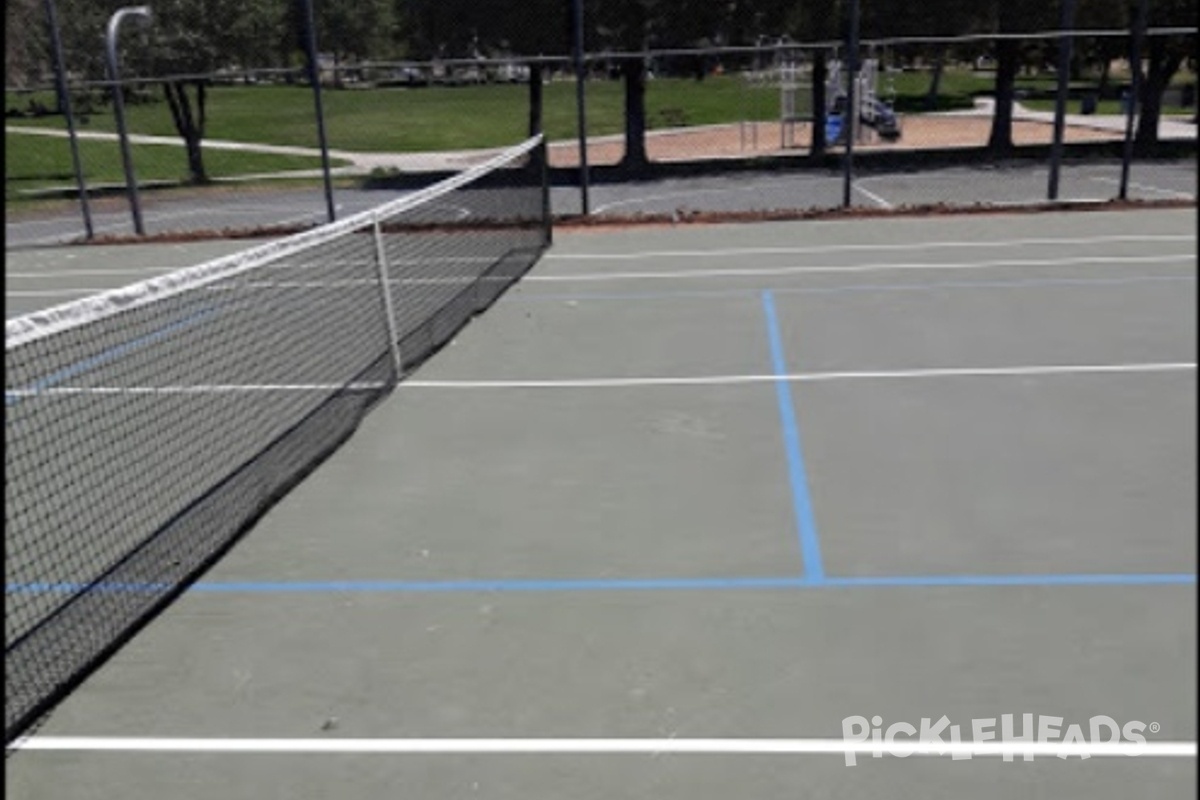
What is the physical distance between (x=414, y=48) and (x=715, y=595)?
2510cm

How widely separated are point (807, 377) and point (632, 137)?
22.4m

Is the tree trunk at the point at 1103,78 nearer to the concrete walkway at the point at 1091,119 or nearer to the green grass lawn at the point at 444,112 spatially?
the concrete walkway at the point at 1091,119

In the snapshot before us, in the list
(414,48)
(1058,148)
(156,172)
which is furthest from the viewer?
(156,172)

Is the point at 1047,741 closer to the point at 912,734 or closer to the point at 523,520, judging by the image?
the point at 912,734

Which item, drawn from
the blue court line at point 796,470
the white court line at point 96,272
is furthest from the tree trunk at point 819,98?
the blue court line at point 796,470

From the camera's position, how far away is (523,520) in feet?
20.5

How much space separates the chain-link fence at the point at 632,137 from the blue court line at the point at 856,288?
5.36 meters

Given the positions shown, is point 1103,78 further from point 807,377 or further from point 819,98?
point 807,377

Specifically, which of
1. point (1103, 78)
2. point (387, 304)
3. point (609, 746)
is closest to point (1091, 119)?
point (1103, 78)

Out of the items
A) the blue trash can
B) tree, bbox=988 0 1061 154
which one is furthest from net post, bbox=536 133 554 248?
the blue trash can

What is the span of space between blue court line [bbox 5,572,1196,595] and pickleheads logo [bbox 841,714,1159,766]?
114 centimetres

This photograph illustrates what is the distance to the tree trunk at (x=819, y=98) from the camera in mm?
26891

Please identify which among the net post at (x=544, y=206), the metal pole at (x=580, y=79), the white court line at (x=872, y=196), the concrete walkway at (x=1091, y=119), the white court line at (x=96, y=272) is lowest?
the white court line at (x=872, y=196)

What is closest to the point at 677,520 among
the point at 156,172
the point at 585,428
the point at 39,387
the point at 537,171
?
the point at 585,428
